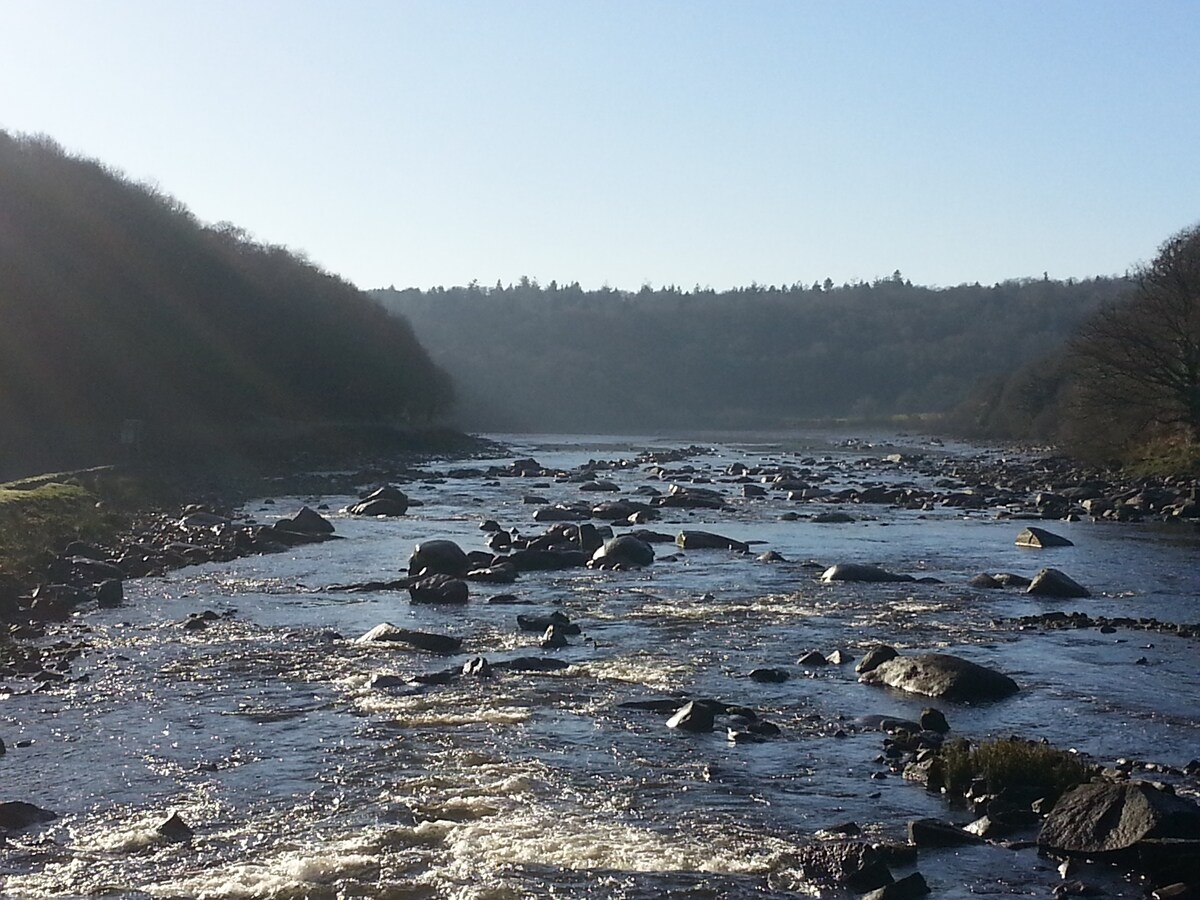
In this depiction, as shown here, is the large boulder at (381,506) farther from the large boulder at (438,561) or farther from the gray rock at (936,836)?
the gray rock at (936,836)

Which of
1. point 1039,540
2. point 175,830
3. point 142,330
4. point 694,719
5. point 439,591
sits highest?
point 142,330

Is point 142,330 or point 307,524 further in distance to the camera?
point 142,330

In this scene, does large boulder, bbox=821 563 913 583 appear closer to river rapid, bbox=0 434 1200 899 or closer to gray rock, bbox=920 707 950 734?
river rapid, bbox=0 434 1200 899

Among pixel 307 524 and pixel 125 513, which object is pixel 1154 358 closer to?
pixel 307 524

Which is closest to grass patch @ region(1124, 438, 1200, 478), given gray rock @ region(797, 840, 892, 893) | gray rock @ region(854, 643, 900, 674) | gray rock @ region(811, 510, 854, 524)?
gray rock @ region(811, 510, 854, 524)

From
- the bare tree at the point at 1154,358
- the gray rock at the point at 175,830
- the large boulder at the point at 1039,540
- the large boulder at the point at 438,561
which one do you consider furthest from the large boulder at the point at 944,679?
the bare tree at the point at 1154,358

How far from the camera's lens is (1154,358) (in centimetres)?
5656

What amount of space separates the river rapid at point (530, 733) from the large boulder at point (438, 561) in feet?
2.63

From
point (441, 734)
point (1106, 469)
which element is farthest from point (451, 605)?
point (1106, 469)

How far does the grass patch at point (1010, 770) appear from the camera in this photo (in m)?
12.9

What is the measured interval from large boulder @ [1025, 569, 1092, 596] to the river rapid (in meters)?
0.33

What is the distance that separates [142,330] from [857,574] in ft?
182

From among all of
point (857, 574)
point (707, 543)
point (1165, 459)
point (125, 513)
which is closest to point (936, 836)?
point (857, 574)

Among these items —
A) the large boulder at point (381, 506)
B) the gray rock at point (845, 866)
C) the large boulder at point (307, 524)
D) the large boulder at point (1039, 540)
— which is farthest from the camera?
the large boulder at point (381, 506)
